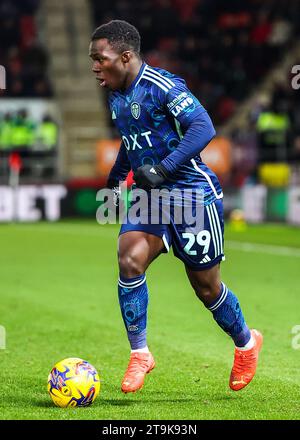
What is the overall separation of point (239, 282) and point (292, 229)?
9345 millimetres

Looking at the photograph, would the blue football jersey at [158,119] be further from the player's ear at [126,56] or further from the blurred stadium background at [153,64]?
the blurred stadium background at [153,64]

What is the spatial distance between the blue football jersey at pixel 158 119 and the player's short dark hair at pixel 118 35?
16cm

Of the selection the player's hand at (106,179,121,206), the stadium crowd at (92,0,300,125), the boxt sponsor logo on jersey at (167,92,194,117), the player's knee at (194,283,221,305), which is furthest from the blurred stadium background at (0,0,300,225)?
the boxt sponsor logo on jersey at (167,92,194,117)

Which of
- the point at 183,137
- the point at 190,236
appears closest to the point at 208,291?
the point at 190,236

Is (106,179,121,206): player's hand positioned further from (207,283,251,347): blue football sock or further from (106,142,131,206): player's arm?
(207,283,251,347): blue football sock

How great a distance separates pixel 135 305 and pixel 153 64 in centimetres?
2366

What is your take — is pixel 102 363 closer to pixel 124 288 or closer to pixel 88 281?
pixel 124 288

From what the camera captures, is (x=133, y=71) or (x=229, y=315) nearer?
(x=133, y=71)

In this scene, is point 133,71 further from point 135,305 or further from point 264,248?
point 264,248

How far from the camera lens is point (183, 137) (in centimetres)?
623

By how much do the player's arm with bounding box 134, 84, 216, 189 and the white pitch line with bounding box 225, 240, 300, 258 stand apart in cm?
1039

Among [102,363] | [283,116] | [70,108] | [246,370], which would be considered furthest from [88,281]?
[70,108]

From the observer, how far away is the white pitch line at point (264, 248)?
1691 cm

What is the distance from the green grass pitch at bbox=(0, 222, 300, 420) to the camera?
6.13m
